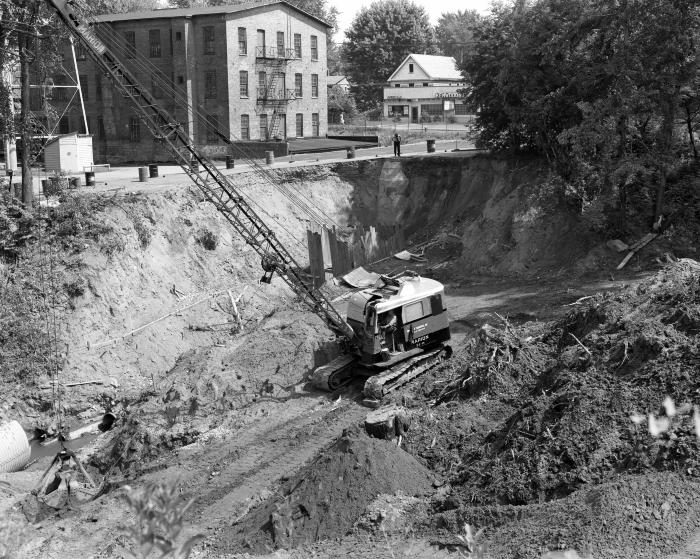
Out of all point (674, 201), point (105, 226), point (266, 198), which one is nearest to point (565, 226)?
point (674, 201)

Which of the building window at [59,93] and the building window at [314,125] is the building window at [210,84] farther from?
the building window at [59,93]

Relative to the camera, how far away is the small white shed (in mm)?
42094

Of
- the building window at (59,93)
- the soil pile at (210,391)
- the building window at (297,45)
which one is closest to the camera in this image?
the soil pile at (210,391)

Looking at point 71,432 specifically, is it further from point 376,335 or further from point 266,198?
point 266,198

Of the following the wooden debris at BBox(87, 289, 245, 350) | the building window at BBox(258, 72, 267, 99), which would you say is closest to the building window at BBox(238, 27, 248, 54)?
the building window at BBox(258, 72, 267, 99)

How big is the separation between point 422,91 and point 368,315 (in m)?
69.0

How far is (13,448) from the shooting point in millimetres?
22672

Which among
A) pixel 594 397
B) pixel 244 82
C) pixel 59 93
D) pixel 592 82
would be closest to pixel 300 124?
pixel 244 82

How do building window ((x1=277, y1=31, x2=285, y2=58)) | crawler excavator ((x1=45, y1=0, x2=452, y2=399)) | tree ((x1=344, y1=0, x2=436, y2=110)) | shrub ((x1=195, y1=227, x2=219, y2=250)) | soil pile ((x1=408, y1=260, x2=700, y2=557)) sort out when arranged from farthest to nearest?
1. tree ((x1=344, y1=0, x2=436, y2=110))
2. building window ((x1=277, y1=31, x2=285, y2=58))
3. shrub ((x1=195, y1=227, x2=219, y2=250))
4. crawler excavator ((x1=45, y1=0, x2=452, y2=399))
5. soil pile ((x1=408, y1=260, x2=700, y2=557))

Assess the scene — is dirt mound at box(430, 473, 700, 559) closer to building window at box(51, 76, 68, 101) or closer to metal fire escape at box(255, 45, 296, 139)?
metal fire escape at box(255, 45, 296, 139)

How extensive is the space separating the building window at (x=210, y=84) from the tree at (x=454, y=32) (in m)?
81.8

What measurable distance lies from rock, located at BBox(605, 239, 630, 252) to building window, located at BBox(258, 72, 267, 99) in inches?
1217

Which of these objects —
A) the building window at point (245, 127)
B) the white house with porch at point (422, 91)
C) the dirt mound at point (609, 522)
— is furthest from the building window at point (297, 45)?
the dirt mound at point (609, 522)

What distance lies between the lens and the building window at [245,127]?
56.7m
